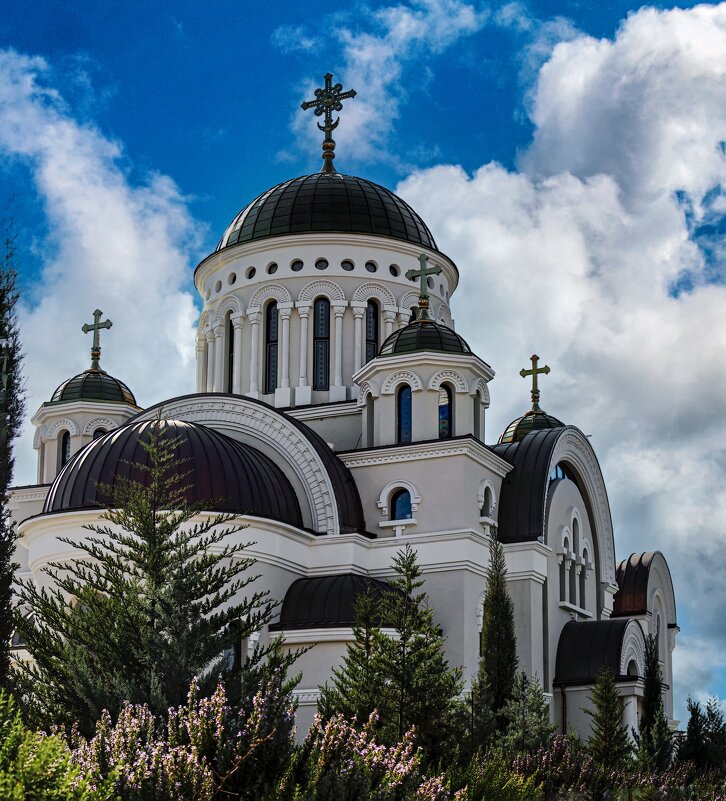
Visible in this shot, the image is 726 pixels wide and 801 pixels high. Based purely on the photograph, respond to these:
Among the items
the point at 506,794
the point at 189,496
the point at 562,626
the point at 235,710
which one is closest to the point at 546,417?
the point at 562,626

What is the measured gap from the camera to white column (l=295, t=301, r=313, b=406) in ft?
88.4

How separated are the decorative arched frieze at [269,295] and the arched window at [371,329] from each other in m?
1.79

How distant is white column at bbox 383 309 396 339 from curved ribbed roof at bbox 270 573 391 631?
7532 millimetres

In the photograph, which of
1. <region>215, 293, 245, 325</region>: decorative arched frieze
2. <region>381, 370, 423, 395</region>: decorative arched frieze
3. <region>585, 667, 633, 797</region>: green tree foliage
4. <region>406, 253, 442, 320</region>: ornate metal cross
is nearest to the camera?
<region>585, 667, 633, 797</region>: green tree foliage

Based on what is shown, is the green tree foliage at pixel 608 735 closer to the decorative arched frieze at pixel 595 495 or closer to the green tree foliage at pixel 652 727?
the green tree foliage at pixel 652 727

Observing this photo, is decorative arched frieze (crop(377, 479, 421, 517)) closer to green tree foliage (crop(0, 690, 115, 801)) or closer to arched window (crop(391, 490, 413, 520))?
arched window (crop(391, 490, 413, 520))

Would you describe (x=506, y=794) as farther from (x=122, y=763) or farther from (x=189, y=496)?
(x=189, y=496)

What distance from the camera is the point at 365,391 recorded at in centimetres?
2453

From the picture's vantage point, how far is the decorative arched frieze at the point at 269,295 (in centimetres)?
2778

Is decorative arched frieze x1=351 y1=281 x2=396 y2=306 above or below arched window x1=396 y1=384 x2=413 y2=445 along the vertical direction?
above

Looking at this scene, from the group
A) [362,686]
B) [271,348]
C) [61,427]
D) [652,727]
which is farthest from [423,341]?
[362,686]

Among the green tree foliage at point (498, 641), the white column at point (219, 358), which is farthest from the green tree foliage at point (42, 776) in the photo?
the white column at point (219, 358)

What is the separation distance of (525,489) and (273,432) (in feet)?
16.4

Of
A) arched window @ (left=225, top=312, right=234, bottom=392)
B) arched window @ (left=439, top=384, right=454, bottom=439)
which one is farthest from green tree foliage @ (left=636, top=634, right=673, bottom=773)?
arched window @ (left=225, top=312, right=234, bottom=392)
